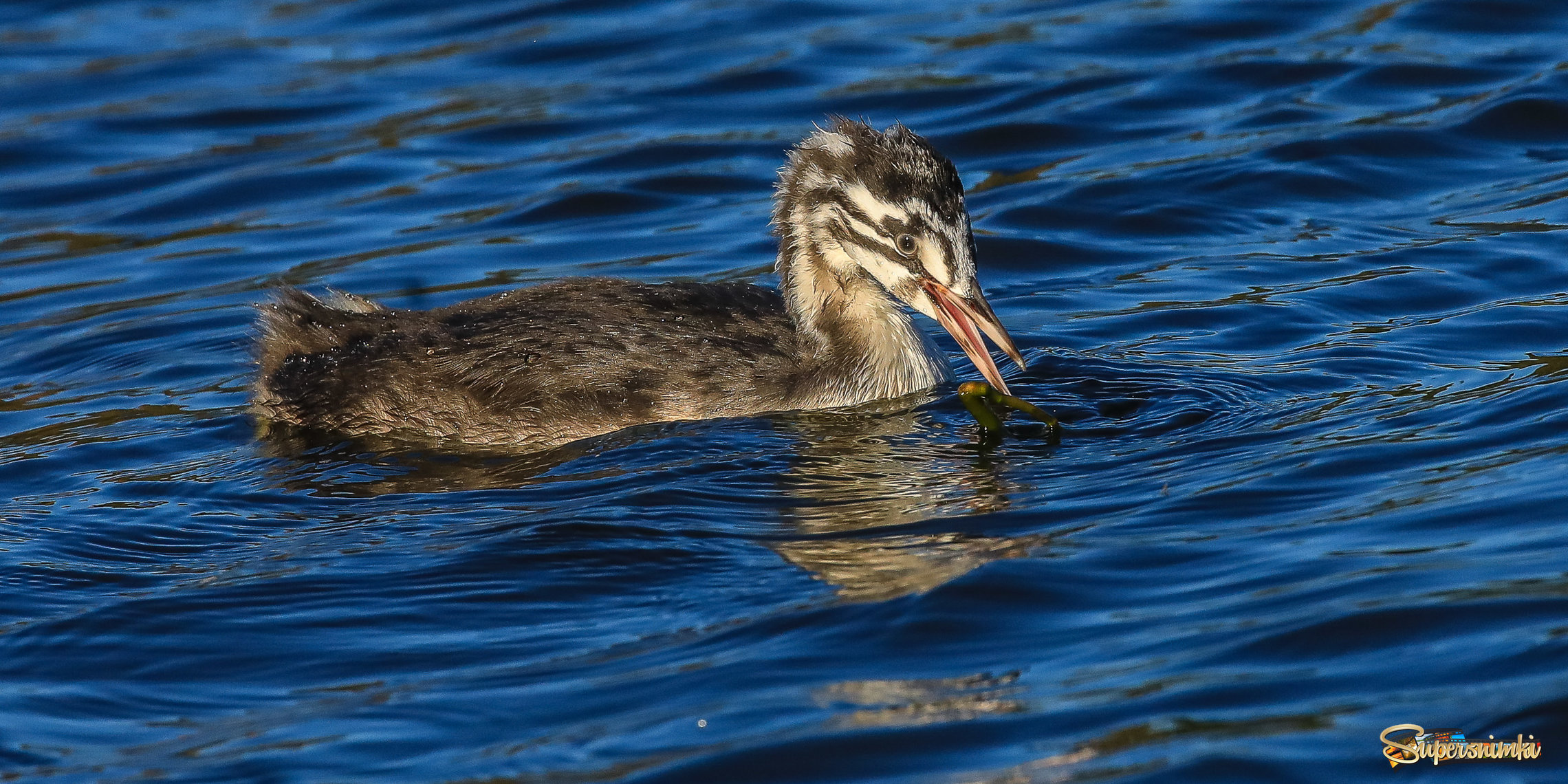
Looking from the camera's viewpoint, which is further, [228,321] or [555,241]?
[555,241]

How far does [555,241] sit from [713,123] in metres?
2.76

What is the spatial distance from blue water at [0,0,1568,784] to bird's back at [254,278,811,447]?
0.58 ft

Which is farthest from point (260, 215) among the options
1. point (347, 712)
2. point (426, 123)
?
point (347, 712)

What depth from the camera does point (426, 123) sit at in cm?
1661

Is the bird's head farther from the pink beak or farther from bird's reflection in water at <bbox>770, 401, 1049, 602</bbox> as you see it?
bird's reflection in water at <bbox>770, 401, 1049, 602</bbox>

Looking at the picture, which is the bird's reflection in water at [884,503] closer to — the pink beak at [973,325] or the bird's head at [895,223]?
the pink beak at [973,325]

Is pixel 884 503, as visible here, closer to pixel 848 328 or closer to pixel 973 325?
pixel 973 325

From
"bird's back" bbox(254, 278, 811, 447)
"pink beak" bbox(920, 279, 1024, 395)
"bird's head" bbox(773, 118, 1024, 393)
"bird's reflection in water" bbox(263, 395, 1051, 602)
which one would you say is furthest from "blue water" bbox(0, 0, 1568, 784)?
"bird's head" bbox(773, 118, 1024, 393)

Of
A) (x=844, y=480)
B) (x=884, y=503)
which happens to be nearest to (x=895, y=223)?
(x=844, y=480)

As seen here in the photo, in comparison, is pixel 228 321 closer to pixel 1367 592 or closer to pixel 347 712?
pixel 347 712

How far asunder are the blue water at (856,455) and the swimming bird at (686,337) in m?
0.21

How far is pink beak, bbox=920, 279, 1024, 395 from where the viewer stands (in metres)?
9.13

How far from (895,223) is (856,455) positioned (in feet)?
3.80

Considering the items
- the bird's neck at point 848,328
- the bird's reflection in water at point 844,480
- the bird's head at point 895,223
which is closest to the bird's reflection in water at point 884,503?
the bird's reflection in water at point 844,480
